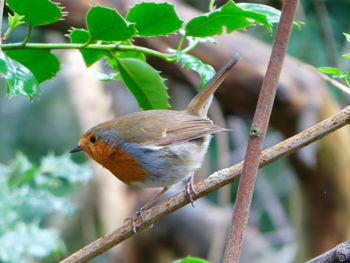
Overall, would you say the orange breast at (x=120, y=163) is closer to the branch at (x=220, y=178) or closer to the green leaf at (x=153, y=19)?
Answer: the branch at (x=220, y=178)

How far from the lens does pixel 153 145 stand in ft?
6.39

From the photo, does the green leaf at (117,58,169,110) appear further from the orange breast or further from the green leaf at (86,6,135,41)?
the orange breast

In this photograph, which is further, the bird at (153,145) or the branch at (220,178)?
the bird at (153,145)

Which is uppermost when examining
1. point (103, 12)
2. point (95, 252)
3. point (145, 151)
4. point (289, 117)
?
point (289, 117)

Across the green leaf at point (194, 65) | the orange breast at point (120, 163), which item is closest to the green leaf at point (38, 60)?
the green leaf at point (194, 65)

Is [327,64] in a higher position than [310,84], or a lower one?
higher

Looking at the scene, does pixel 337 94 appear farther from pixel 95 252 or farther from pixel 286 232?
pixel 95 252

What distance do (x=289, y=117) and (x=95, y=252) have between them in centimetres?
325

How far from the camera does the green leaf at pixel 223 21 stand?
3.23ft

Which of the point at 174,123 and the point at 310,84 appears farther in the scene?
the point at 310,84

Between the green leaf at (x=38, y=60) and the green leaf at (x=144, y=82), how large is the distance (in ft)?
0.46

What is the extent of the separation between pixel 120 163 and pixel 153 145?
0.46 feet

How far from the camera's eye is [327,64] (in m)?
4.58

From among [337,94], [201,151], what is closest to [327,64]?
[337,94]
